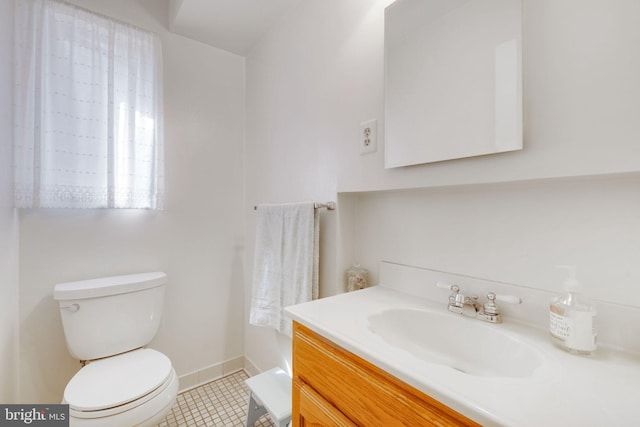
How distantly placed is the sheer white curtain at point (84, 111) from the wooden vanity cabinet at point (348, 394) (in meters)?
1.30

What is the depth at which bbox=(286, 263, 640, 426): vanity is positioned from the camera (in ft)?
1.48

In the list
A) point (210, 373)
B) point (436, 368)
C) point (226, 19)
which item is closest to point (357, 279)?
point (436, 368)

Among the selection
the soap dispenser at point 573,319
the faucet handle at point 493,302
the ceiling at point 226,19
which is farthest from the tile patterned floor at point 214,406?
the ceiling at point 226,19

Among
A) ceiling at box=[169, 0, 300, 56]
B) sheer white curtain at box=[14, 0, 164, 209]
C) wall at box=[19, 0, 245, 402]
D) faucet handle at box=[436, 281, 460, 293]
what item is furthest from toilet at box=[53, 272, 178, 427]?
ceiling at box=[169, 0, 300, 56]

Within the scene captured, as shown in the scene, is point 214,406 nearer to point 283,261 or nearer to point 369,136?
point 283,261

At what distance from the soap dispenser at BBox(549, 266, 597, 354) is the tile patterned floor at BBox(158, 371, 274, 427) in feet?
4.79

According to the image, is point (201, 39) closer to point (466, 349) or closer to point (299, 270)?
point (299, 270)

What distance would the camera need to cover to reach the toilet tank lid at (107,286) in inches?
50.3

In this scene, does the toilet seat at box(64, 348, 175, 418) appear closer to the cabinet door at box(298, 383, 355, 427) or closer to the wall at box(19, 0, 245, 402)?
the wall at box(19, 0, 245, 402)

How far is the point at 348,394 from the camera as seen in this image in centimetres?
67

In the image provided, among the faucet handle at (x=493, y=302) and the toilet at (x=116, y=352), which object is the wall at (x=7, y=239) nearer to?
the toilet at (x=116, y=352)

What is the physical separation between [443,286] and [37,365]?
1.95m

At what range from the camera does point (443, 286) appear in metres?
0.90

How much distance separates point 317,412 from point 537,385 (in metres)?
0.53
